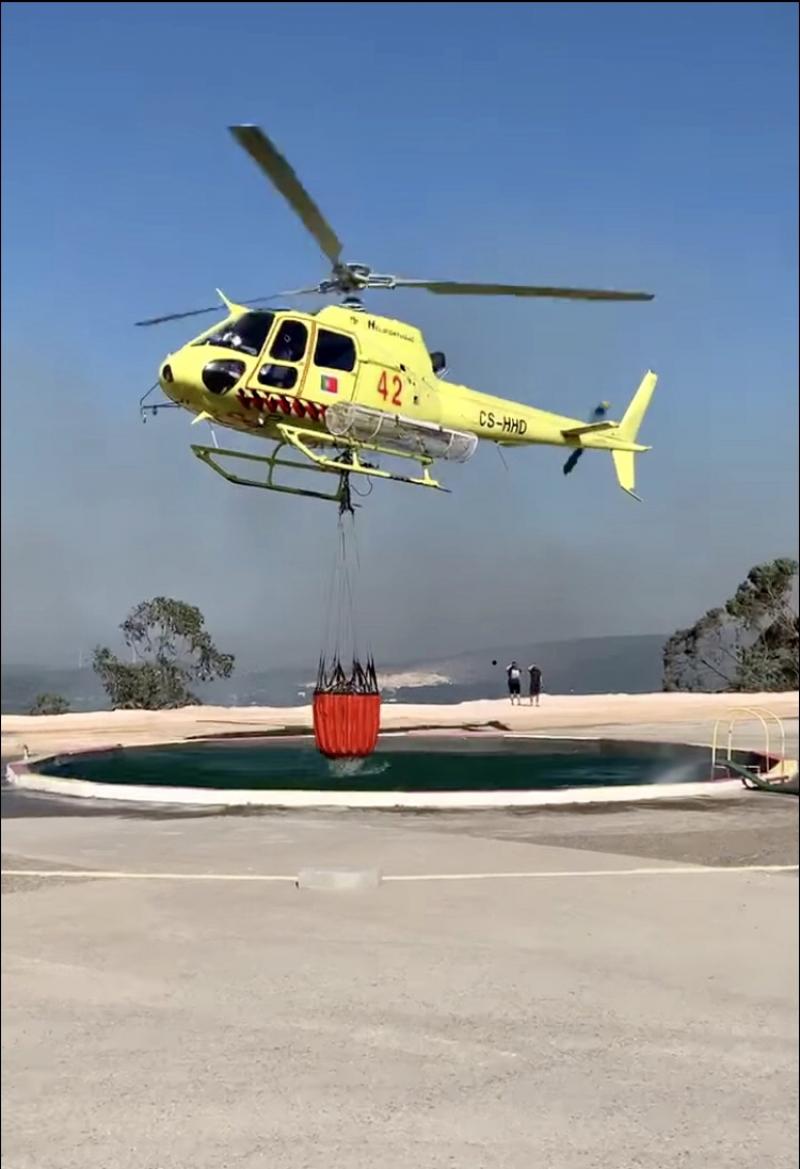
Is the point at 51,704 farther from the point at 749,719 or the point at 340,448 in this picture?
the point at 749,719

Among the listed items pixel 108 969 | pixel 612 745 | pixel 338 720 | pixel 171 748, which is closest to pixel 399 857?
pixel 612 745

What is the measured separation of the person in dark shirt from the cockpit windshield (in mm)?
720

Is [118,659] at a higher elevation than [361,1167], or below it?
higher

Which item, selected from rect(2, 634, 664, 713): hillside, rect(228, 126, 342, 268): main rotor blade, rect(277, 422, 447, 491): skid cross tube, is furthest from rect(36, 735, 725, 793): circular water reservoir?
rect(228, 126, 342, 268): main rotor blade

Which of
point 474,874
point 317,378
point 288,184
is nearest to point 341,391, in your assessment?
point 317,378

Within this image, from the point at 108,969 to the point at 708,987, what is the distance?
4.37 m

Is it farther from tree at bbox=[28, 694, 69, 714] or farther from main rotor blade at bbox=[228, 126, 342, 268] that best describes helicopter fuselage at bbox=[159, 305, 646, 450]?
tree at bbox=[28, 694, 69, 714]

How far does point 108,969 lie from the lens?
827cm

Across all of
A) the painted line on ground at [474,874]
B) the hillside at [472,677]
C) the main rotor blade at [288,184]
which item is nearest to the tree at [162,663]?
the hillside at [472,677]

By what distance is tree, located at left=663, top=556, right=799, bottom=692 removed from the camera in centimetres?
207

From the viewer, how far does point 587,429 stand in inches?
84.4

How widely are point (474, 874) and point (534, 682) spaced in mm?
3523

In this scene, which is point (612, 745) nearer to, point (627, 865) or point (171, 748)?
point (171, 748)

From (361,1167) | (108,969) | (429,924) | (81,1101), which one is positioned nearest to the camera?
(361,1167)
